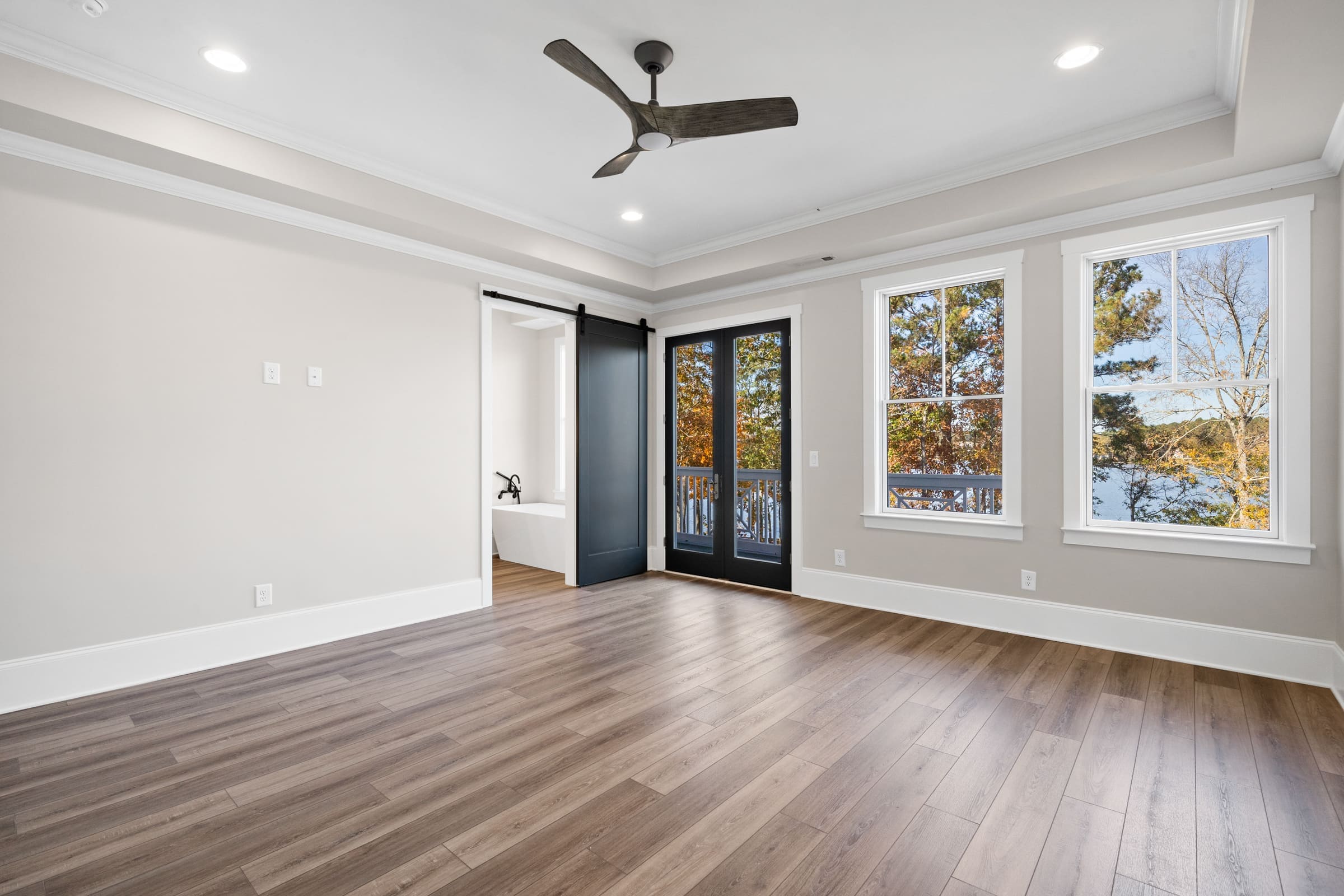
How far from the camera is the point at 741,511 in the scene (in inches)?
221

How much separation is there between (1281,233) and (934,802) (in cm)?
351

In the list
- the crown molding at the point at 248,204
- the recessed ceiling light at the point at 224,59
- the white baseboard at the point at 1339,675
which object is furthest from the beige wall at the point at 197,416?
the white baseboard at the point at 1339,675

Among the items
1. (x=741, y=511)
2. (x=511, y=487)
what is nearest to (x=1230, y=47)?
(x=741, y=511)

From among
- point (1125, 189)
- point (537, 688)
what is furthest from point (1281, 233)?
point (537, 688)

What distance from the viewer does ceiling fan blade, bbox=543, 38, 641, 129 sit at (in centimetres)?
222

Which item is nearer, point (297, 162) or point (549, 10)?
point (549, 10)

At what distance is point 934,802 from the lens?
214cm

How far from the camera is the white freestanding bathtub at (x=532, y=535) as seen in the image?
6273 millimetres

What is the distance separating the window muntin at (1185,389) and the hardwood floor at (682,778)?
0.93m

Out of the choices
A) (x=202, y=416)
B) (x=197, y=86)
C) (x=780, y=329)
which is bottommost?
(x=202, y=416)

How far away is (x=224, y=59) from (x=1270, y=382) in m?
5.44

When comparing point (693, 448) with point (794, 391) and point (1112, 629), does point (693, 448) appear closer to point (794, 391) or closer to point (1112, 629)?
point (794, 391)

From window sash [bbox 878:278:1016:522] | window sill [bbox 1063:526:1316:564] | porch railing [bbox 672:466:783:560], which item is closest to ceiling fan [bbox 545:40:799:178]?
window sash [bbox 878:278:1016:522]

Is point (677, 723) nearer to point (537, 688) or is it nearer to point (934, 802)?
point (537, 688)
